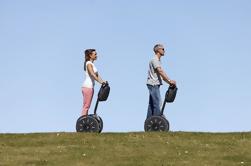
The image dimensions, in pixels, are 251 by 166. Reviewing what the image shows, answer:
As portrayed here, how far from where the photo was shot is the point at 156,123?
19.9 metres

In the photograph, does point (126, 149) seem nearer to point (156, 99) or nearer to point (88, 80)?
point (156, 99)

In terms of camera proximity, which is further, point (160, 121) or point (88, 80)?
point (88, 80)

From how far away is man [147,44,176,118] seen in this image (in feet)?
66.3

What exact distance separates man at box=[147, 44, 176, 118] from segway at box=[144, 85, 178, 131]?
0.86ft

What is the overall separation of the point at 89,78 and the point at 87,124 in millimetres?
1594

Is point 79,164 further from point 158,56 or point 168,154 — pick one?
point 158,56

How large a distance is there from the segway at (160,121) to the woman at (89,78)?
2005mm

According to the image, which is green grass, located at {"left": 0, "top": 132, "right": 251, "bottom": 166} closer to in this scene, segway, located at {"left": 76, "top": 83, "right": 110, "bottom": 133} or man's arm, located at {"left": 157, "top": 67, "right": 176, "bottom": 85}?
segway, located at {"left": 76, "top": 83, "right": 110, "bottom": 133}

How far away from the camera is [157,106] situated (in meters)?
20.2

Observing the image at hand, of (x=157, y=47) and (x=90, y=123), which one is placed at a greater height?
(x=157, y=47)

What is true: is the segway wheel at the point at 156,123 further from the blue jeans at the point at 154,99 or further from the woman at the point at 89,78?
the woman at the point at 89,78

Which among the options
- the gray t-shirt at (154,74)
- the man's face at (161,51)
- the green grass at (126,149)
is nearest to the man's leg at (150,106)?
the gray t-shirt at (154,74)

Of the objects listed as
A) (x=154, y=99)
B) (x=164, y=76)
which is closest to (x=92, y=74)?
(x=154, y=99)

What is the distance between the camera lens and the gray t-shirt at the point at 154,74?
20.4 m
